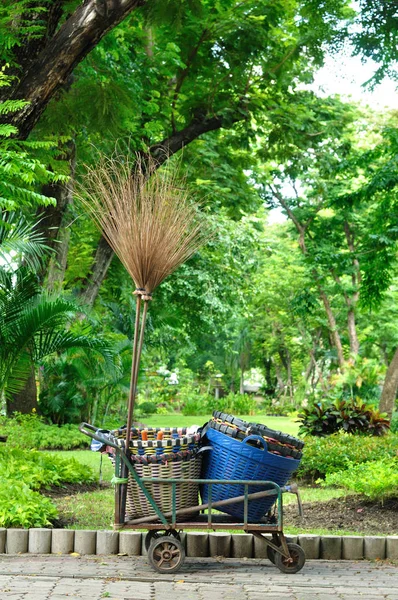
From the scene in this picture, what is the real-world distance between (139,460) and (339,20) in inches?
419

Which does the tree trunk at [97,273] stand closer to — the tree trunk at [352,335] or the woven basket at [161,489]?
the woven basket at [161,489]

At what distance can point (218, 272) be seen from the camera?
24.4 m

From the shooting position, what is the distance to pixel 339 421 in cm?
1418

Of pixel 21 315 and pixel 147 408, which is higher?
pixel 21 315

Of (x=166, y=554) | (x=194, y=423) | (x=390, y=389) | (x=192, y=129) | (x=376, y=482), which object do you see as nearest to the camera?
(x=166, y=554)

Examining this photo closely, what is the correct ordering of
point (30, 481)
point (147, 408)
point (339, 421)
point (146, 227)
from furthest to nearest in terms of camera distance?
point (147, 408), point (339, 421), point (30, 481), point (146, 227)

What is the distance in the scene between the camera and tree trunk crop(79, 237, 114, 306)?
18.0 meters

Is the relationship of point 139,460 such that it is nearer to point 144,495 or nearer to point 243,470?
point 144,495

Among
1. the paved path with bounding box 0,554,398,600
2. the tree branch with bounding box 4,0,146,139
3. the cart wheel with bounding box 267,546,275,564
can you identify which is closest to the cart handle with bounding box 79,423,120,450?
the paved path with bounding box 0,554,398,600

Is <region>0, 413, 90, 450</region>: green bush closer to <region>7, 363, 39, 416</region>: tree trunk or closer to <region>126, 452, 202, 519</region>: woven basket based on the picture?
<region>7, 363, 39, 416</region>: tree trunk

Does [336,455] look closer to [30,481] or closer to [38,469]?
[38,469]

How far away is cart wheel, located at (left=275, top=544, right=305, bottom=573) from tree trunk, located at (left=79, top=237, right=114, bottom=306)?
40.2 feet

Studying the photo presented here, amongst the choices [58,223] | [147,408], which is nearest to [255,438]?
[58,223]

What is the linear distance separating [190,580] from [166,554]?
39 centimetres
